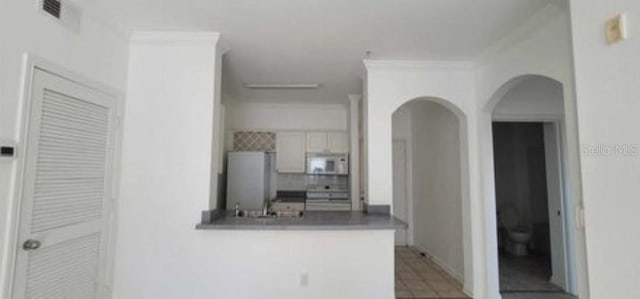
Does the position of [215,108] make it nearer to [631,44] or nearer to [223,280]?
[223,280]

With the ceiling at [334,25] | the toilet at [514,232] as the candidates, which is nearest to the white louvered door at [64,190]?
the ceiling at [334,25]

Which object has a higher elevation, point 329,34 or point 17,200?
point 329,34

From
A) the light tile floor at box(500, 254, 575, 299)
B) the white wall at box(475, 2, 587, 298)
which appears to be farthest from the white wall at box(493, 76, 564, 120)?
the light tile floor at box(500, 254, 575, 299)

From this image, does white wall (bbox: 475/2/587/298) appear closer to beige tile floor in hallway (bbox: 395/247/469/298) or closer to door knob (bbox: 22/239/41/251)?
beige tile floor in hallway (bbox: 395/247/469/298)

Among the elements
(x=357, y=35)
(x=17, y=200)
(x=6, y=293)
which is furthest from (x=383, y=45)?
(x=6, y=293)

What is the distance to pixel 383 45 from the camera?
9.21ft

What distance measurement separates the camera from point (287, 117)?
5242 millimetres

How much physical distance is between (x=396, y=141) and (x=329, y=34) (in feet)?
10.6

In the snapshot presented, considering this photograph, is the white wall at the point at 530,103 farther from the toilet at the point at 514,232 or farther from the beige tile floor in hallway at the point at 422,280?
the toilet at the point at 514,232

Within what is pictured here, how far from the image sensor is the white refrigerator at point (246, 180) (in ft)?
14.2

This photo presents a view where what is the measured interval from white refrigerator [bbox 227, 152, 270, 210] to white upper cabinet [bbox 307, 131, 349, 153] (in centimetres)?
96

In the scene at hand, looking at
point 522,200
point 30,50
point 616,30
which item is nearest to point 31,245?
point 30,50

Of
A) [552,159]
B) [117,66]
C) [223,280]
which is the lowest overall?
[223,280]

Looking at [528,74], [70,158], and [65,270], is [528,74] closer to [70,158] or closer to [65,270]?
[70,158]
